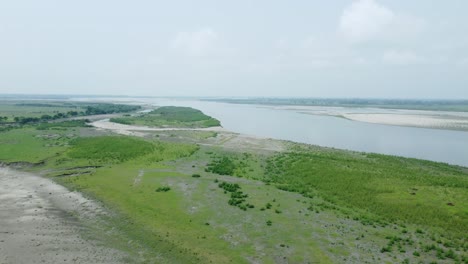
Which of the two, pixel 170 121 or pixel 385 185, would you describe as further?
pixel 170 121

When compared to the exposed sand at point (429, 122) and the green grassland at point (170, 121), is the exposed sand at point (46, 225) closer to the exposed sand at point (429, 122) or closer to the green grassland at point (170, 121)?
the green grassland at point (170, 121)

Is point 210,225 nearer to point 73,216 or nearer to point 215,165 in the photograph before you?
point 73,216

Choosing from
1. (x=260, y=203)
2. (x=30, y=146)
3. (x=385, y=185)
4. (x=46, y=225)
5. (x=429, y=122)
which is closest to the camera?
(x=46, y=225)

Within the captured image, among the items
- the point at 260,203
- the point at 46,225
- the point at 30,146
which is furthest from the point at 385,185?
the point at 30,146

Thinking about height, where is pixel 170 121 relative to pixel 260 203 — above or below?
above

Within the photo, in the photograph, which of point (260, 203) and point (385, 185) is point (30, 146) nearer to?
point (260, 203)

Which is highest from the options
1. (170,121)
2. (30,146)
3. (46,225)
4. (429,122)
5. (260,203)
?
(429,122)

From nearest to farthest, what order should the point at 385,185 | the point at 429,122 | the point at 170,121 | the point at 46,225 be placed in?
the point at 46,225 → the point at 385,185 → the point at 170,121 → the point at 429,122
